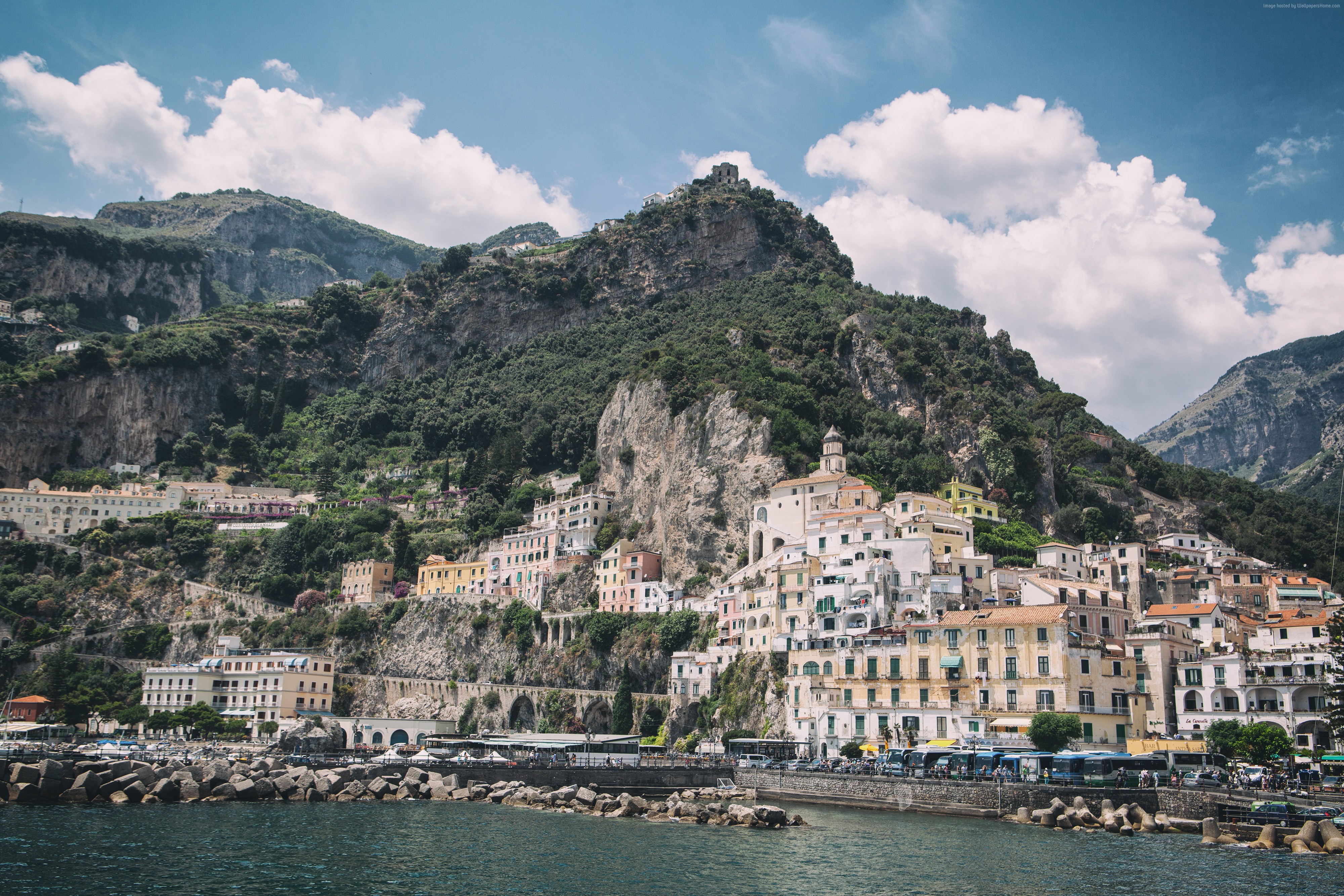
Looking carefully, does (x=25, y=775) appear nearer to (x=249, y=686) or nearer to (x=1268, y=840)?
(x=249, y=686)

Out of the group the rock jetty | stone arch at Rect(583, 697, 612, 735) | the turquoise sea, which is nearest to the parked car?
the rock jetty

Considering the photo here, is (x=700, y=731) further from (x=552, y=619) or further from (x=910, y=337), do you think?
(x=910, y=337)

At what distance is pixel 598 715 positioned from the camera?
78625mm

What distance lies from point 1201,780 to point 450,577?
7139cm

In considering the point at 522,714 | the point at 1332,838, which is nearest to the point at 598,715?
the point at 522,714

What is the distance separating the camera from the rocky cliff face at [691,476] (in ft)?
285

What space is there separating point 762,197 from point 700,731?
102m

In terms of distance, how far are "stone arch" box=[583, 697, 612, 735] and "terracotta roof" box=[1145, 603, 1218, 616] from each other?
36667mm

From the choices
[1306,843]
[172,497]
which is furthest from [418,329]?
[1306,843]

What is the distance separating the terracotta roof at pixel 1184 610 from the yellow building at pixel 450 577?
57.3 meters

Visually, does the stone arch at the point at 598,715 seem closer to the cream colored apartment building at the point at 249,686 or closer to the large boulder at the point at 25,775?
the cream colored apartment building at the point at 249,686

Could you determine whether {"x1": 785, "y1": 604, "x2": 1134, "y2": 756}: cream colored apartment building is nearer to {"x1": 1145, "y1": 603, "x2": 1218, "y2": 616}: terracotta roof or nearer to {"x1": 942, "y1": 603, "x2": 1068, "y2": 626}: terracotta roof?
{"x1": 942, "y1": 603, "x2": 1068, "y2": 626}: terracotta roof

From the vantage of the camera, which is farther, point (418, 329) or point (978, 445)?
point (418, 329)

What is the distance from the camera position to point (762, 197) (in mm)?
156125
